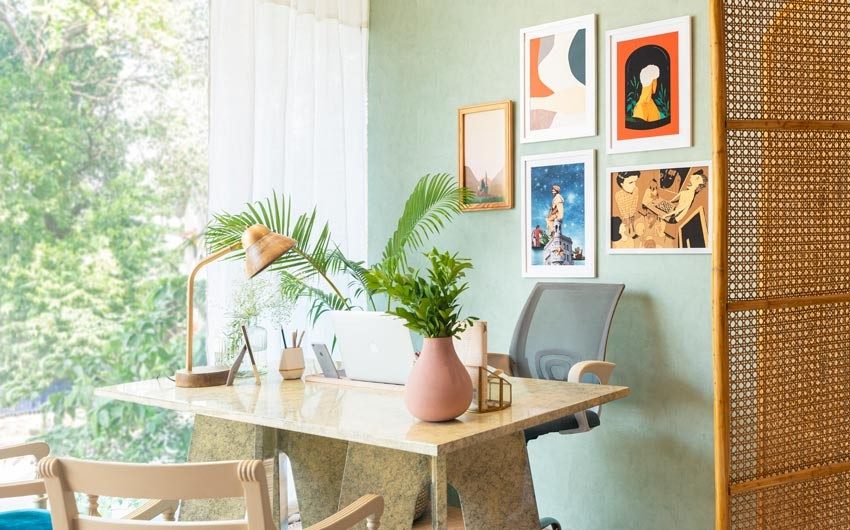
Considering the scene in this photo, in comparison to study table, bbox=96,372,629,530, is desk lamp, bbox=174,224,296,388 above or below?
above

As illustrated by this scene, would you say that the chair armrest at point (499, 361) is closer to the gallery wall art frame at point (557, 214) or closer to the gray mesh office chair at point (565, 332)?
the gray mesh office chair at point (565, 332)

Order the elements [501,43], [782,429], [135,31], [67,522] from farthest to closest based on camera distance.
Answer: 1. [135,31]
2. [501,43]
3. [782,429]
4. [67,522]

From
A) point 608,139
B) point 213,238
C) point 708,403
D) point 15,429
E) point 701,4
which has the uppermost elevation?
point 701,4

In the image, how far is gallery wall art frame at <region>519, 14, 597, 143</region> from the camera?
355cm

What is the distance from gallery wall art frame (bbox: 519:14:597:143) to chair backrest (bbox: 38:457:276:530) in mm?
2465

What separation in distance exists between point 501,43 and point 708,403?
1.86 m

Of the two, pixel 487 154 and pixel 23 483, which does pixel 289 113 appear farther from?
pixel 23 483

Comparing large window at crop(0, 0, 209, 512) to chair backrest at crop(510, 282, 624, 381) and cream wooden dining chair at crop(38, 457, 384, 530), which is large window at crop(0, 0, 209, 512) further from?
cream wooden dining chair at crop(38, 457, 384, 530)

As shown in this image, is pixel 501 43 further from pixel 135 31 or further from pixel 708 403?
pixel 135 31

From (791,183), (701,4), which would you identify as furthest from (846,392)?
(701,4)

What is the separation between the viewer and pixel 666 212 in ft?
11.0

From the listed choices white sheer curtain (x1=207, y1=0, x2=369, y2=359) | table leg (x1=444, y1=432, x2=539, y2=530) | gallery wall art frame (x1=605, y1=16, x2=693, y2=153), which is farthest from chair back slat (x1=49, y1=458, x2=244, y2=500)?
gallery wall art frame (x1=605, y1=16, x2=693, y2=153)

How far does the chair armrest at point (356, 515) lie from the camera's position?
5.81ft

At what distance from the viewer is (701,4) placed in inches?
128
